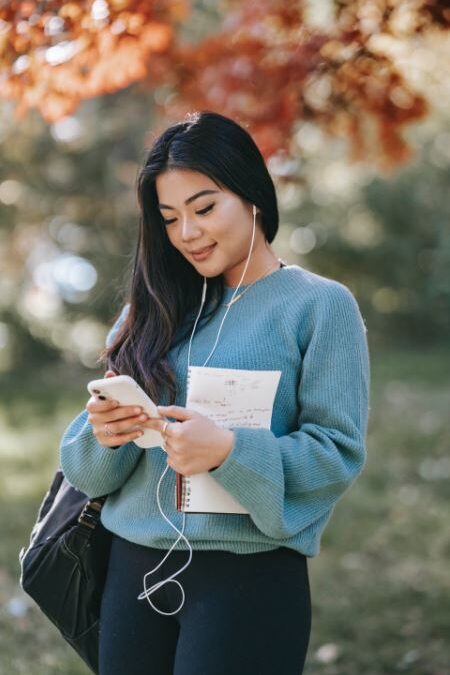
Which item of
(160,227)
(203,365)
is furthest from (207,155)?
(203,365)

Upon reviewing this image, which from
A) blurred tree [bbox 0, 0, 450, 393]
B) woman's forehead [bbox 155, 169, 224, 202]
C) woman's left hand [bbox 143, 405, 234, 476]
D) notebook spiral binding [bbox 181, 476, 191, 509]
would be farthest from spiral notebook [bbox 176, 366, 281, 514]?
blurred tree [bbox 0, 0, 450, 393]

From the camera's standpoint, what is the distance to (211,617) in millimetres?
1872

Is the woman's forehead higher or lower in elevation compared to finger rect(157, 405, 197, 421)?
higher

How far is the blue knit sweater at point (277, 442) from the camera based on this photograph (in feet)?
6.03

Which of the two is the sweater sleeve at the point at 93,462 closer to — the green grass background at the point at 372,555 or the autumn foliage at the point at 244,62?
the autumn foliage at the point at 244,62

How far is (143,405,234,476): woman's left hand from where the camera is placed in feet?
5.78

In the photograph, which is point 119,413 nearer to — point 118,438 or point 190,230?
point 118,438

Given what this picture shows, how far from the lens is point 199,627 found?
1876mm

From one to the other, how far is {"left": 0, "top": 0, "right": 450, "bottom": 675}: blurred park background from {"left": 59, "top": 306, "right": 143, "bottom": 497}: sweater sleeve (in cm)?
59

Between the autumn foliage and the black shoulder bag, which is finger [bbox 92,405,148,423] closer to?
the black shoulder bag

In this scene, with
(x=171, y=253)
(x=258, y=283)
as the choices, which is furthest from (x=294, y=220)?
(x=258, y=283)

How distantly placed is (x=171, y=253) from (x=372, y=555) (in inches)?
135

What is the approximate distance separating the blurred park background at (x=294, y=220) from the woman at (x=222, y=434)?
1.60 feet

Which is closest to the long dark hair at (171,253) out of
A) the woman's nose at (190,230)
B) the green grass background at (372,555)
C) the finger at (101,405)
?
the woman's nose at (190,230)
